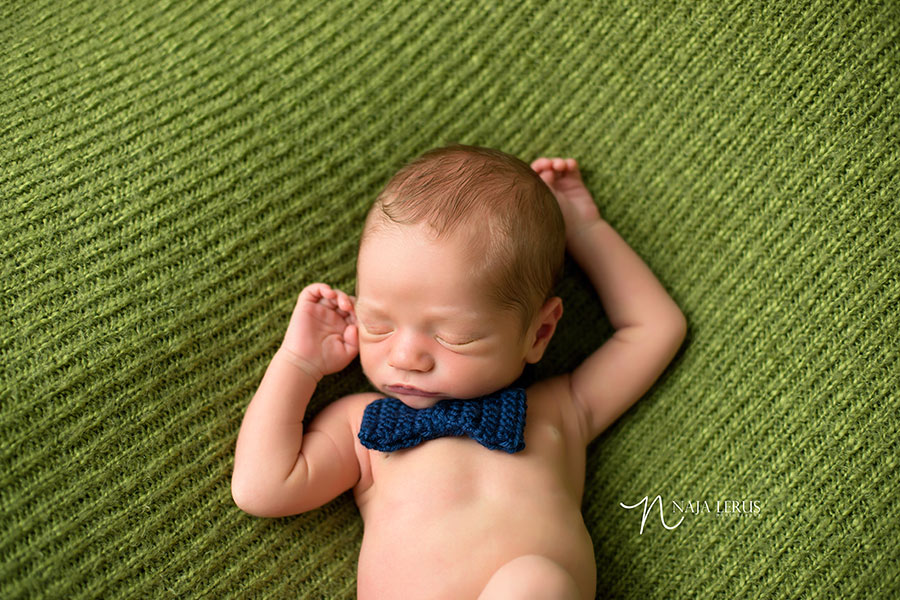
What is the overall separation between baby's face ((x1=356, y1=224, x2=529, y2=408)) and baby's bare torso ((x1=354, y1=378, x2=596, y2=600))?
12cm

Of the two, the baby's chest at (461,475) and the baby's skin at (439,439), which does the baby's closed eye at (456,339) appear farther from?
the baby's chest at (461,475)

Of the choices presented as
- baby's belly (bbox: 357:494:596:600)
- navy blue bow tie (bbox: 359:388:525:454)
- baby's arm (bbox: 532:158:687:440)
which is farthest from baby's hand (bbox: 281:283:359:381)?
baby's arm (bbox: 532:158:687:440)

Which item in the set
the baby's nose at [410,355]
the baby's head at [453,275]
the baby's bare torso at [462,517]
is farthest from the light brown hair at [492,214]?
the baby's bare torso at [462,517]

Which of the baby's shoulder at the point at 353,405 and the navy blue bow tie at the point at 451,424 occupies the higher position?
the navy blue bow tie at the point at 451,424

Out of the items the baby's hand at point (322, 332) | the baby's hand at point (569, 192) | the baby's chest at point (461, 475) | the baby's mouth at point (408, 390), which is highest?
the baby's hand at point (569, 192)

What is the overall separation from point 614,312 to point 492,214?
0.36 m

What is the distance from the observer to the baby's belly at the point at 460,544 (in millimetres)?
1067

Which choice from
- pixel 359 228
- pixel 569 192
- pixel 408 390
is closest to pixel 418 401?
pixel 408 390

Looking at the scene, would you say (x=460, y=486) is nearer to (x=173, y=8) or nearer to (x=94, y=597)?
(x=94, y=597)

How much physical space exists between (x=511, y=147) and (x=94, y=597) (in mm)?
1034

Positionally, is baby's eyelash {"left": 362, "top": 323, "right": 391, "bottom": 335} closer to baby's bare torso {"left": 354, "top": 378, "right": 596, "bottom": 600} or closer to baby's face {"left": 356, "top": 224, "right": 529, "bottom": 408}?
baby's face {"left": 356, "top": 224, "right": 529, "bottom": 408}

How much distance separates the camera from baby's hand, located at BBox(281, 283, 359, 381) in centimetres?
119

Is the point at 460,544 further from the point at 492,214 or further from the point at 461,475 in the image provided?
the point at 492,214

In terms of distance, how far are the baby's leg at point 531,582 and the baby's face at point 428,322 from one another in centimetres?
27
